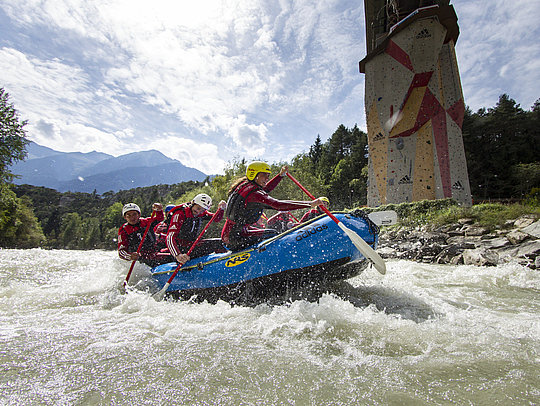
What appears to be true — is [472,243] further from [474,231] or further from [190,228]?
[190,228]

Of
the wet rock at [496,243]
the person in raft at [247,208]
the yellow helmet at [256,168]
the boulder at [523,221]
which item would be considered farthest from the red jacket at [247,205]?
the boulder at [523,221]

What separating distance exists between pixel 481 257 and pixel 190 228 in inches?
289

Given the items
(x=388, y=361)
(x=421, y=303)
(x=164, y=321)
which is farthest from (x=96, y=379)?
(x=421, y=303)

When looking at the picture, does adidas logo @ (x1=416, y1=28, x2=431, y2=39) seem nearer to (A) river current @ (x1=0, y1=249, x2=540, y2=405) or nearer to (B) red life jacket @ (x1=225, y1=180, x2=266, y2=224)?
(A) river current @ (x1=0, y1=249, x2=540, y2=405)

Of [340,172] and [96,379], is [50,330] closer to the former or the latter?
[96,379]

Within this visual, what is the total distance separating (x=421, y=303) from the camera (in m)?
4.21

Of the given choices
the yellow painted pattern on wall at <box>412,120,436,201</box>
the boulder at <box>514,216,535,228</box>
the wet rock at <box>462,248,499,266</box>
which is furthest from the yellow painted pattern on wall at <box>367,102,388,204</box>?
the wet rock at <box>462,248,499,266</box>

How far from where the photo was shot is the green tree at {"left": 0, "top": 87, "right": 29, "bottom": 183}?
19297 mm

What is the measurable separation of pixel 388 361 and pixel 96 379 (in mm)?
2372

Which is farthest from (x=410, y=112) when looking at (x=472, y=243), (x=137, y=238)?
(x=137, y=238)

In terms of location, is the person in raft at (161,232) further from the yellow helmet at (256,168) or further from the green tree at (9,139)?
the green tree at (9,139)

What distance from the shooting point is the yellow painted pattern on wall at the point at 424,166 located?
16562mm

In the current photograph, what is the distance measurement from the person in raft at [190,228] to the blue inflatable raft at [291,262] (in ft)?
2.73

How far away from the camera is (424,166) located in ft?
55.4
